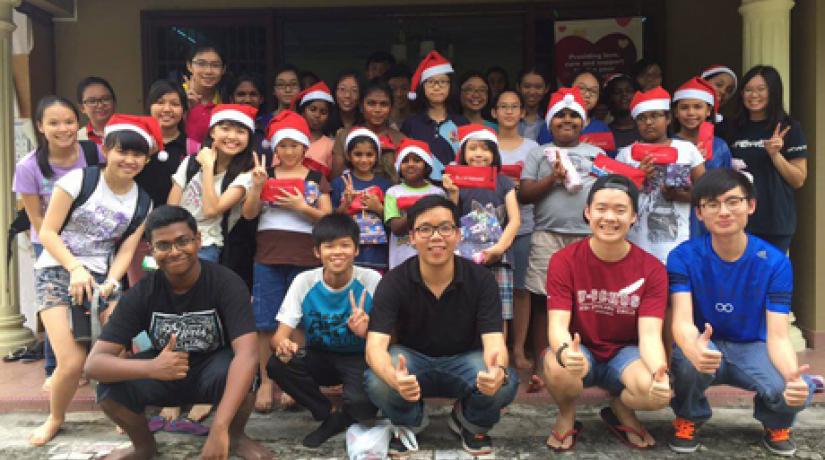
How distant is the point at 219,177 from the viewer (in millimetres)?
4160

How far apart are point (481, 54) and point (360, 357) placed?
25.8ft

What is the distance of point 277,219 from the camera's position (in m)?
4.21

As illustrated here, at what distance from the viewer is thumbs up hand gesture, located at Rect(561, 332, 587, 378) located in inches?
126

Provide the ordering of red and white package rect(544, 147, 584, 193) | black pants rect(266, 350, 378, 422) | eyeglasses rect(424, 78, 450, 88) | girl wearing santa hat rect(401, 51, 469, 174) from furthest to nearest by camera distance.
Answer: eyeglasses rect(424, 78, 450, 88) → girl wearing santa hat rect(401, 51, 469, 174) → red and white package rect(544, 147, 584, 193) → black pants rect(266, 350, 378, 422)

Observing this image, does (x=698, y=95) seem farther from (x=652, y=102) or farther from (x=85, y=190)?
(x=85, y=190)

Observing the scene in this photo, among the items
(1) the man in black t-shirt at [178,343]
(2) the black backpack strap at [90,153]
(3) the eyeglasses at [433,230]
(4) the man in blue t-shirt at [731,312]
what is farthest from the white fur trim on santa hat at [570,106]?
(2) the black backpack strap at [90,153]

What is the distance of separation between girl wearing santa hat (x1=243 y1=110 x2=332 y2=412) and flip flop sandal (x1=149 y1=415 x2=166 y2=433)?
0.53 m

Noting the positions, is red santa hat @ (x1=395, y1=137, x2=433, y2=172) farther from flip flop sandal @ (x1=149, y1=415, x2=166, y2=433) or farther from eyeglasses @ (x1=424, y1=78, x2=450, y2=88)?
flip flop sandal @ (x1=149, y1=415, x2=166, y2=433)

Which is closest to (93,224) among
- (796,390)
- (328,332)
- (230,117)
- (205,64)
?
(230,117)

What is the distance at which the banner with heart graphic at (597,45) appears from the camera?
6.60 m

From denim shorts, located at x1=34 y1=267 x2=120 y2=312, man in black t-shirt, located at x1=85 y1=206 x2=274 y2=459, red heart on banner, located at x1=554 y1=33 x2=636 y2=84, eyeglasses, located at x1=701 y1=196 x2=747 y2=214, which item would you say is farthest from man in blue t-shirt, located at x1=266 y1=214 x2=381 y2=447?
red heart on banner, located at x1=554 y1=33 x2=636 y2=84

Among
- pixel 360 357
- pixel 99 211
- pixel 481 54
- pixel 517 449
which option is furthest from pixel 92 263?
pixel 481 54

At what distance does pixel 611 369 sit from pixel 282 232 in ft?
6.69

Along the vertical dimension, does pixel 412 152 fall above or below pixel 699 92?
below
